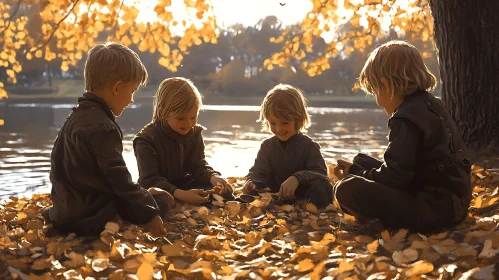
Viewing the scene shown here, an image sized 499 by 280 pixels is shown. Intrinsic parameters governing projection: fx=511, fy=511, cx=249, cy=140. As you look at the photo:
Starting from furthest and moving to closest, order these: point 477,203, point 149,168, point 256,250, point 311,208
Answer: point 149,168
point 311,208
point 477,203
point 256,250

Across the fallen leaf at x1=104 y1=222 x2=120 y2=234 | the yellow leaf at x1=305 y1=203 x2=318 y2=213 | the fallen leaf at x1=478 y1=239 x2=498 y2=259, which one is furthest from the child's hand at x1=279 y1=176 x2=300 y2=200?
the fallen leaf at x1=478 y1=239 x2=498 y2=259

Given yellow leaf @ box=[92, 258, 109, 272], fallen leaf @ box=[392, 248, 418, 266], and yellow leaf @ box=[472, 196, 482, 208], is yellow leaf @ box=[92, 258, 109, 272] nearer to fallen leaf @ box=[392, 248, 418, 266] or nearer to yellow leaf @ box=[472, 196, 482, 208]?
fallen leaf @ box=[392, 248, 418, 266]

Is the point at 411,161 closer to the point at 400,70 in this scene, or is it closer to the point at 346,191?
the point at 346,191

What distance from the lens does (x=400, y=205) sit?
3115 millimetres

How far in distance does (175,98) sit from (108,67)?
3.44 ft

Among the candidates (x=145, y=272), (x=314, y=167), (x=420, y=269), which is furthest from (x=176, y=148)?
(x=420, y=269)

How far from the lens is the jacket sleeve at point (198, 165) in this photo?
459 centimetres

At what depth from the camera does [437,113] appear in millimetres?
3025

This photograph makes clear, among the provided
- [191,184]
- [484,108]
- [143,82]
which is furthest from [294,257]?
[484,108]

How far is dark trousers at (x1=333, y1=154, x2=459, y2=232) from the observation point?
3.09m

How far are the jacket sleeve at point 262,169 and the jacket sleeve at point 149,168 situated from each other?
839 mm

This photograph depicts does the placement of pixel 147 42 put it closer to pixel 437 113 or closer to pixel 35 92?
pixel 437 113

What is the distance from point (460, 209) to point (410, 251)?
736 mm

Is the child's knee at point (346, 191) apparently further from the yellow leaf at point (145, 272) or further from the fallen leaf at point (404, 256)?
the yellow leaf at point (145, 272)
